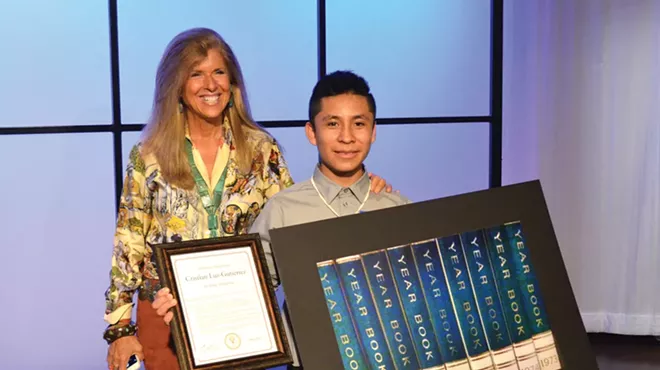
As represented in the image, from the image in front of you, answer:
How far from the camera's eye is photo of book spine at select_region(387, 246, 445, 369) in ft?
5.17

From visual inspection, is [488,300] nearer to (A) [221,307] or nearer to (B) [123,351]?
(A) [221,307]

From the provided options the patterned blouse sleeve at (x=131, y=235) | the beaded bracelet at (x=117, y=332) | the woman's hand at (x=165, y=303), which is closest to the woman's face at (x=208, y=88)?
the patterned blouse sleeve at (x=131, y=235)

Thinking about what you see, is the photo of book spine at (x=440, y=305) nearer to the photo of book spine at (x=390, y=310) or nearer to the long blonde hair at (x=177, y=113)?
the photo of book spine at (x=390, y=310)

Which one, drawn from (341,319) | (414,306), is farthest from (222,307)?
(414,306)

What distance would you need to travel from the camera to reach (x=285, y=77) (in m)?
3.96

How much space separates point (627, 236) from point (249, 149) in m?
2.96

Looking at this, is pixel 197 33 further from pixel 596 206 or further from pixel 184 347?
pixel 596 206

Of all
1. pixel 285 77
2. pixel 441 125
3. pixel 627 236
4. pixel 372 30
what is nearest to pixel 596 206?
pixel 627 236

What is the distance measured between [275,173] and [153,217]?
14.8 inches

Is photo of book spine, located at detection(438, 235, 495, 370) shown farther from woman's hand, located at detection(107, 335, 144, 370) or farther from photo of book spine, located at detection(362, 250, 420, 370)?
woman's hand, located at detection(107, 335, 144, 370)

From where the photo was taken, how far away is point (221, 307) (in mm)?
1688

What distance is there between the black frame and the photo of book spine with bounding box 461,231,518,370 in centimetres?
217

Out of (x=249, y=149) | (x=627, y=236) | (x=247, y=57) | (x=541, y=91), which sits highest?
(x=247, y=57)

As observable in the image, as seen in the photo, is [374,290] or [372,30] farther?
[372,30]
